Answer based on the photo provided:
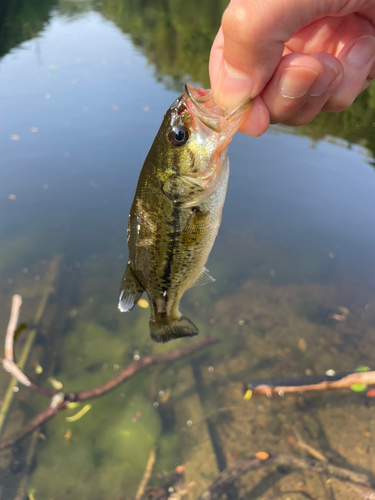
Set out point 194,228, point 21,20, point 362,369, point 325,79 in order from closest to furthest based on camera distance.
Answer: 1. point 325,79
2. point 194,228
3. point 362,369
4. point 21,20

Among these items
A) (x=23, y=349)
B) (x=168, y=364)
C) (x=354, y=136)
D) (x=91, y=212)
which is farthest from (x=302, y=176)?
(x=23, y=349)

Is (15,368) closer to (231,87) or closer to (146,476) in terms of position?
(146,476)

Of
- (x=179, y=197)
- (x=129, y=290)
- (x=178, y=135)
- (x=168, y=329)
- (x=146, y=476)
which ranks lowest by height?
(x=146, y=476)

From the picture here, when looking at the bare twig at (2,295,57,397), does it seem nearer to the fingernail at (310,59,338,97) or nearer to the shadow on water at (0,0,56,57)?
the fingernail at (310,59,338,97)

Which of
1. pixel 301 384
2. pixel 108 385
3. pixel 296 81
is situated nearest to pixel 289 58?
pixel 296 81

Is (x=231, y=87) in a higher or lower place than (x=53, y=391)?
higher

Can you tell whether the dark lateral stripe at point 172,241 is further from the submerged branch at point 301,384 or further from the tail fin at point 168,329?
the submerged branch at point 301,384

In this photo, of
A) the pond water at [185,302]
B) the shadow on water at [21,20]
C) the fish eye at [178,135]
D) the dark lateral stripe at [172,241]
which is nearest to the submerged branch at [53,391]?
the pond water at [185,302]
